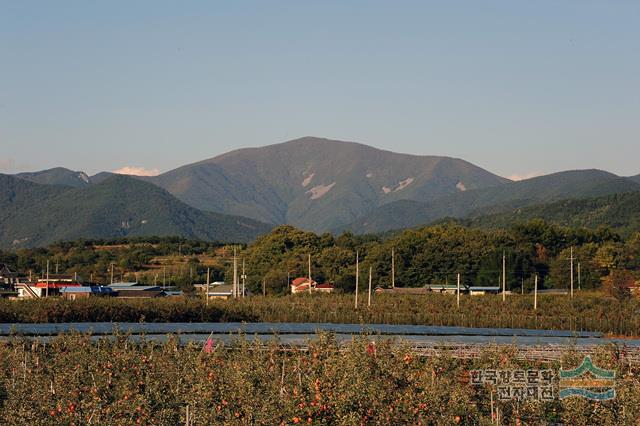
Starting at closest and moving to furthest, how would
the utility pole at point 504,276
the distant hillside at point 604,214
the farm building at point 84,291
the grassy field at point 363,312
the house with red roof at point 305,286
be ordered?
the grassy field at point 363,312
the utility pole at point 504,276
the farm building at point 84,291
the house with red roof at point 305,286
the distant hillside at point 604,214

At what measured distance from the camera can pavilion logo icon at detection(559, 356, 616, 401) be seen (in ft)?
80.5

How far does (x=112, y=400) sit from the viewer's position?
25312 millimetres

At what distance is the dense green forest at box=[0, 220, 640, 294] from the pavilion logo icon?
2498 inches

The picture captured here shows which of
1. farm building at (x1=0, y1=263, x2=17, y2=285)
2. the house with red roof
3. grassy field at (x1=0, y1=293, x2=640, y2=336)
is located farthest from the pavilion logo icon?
farm building at (x1=0, y1=263, x2=17, y2=285)

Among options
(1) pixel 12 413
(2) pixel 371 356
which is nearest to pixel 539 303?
(2) pixel 371 356

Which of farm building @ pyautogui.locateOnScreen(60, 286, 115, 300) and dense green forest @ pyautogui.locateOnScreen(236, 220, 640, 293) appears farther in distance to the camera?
dense green forest @ pyautogui.locateOnScreen(236, 220, 640, 293)

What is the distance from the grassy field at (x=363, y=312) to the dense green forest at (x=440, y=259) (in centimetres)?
2021

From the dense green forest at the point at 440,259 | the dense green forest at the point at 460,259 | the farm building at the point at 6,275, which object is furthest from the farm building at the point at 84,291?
the farm building at the point at 6,275

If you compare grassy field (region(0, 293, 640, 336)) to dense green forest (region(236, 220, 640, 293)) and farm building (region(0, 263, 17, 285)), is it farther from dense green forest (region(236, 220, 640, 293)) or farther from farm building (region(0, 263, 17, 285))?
farm building (region(0, 263, 17, 285))

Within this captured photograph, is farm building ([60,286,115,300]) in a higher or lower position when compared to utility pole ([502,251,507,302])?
lower

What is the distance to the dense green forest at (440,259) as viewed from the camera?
Answer: 314 feet

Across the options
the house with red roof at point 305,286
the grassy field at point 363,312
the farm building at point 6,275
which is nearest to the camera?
the grassy field at point 363,312

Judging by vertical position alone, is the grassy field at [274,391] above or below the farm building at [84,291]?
below

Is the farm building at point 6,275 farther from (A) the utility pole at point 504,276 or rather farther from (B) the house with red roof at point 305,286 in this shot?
(A) the utility pole at point 504,276
